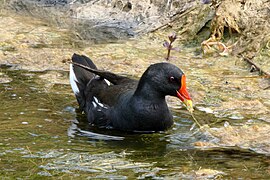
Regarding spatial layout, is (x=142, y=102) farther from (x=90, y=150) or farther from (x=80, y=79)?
(x=80, y=79)

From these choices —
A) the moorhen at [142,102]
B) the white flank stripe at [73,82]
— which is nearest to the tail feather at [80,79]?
the white flank stripe at [73,82]

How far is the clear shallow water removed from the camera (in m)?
5.28

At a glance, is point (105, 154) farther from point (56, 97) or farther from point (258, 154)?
point (56, 97)

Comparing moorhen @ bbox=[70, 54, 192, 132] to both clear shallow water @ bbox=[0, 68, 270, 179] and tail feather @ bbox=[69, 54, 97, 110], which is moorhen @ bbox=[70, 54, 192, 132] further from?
tail feather @ bbox=[69, 54, 97, 110]

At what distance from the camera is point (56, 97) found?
7703mm

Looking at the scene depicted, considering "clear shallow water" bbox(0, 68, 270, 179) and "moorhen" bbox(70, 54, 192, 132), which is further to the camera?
"moorhen" bbox(70, 54, 192, 132)

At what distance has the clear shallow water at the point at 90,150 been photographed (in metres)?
5.28

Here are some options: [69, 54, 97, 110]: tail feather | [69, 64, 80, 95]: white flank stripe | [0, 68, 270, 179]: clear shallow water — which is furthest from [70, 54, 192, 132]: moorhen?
[69, 64, 80, 95]: white flank stripe

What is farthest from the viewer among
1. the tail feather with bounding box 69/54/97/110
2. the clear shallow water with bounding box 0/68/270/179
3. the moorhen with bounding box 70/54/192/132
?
the tail feather with bounding box 69/54/97/110

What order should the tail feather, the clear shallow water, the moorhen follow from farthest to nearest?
the tail feather
the moorhen
the clear shallow water

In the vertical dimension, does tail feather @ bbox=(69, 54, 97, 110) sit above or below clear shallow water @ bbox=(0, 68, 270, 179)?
above

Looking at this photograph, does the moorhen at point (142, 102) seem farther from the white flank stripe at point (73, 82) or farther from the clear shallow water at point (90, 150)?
the white flank stripe at point (73, 82)

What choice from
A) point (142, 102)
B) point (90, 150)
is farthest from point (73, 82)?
point (90, 150)

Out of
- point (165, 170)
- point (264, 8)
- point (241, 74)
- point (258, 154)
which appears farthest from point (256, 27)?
point (165, 170)
